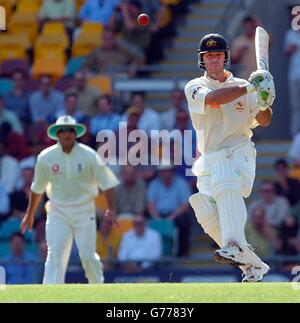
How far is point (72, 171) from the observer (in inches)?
576

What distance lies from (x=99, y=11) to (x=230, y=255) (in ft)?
32.1

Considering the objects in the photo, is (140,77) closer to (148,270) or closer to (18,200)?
(18,200)

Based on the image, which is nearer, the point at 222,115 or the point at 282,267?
the point at 222,115

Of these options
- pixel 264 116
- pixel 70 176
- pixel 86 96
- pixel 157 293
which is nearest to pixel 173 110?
pixel 86 96

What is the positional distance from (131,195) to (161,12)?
11.2ft

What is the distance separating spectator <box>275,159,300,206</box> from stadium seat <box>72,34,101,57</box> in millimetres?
3722

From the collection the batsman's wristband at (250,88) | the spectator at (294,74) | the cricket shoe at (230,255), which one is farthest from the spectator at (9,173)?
the batsman's wristband at (250,88)

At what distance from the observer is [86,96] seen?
18953 millimetres

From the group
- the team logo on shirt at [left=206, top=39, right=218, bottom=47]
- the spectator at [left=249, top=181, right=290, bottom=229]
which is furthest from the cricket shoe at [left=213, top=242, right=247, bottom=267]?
the spectator at [left=249, top=181, right=290, bottom=229]

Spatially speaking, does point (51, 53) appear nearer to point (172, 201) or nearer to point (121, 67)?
point (121, 67)

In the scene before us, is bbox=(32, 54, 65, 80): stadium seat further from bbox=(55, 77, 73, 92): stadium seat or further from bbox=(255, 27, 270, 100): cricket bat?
bbox=(255, 27, 270, 100): cricket bat
